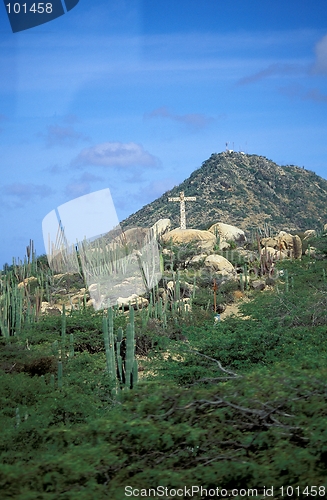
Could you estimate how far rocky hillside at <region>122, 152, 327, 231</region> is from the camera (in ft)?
125

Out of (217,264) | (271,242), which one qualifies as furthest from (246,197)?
→ (217,264)

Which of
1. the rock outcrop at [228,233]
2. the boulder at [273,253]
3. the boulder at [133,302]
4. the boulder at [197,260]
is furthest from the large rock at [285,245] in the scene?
the boulder at [133,302]

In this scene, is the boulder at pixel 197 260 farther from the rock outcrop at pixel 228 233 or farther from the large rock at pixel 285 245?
the rock outcrop at pixel 228 233

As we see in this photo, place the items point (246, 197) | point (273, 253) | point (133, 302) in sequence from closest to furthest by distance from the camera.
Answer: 1. point (133, 302)
2. point (273, 253)
3. point (246, 197)

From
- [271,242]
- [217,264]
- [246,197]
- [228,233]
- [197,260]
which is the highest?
[246,197]

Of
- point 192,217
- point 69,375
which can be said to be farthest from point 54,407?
point 192,217

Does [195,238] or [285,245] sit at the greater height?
[195,238]

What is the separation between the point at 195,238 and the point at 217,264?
3.38 m

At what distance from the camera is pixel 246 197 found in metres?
40.3

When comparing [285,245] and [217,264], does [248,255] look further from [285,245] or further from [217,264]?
[217,264]

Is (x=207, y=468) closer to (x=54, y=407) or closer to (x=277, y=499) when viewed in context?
(x=277, y=499)

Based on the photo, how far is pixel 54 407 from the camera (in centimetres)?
725

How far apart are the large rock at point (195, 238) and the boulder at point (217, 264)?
6.87 feet

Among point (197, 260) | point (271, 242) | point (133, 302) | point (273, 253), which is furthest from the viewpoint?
point (271, 242)
